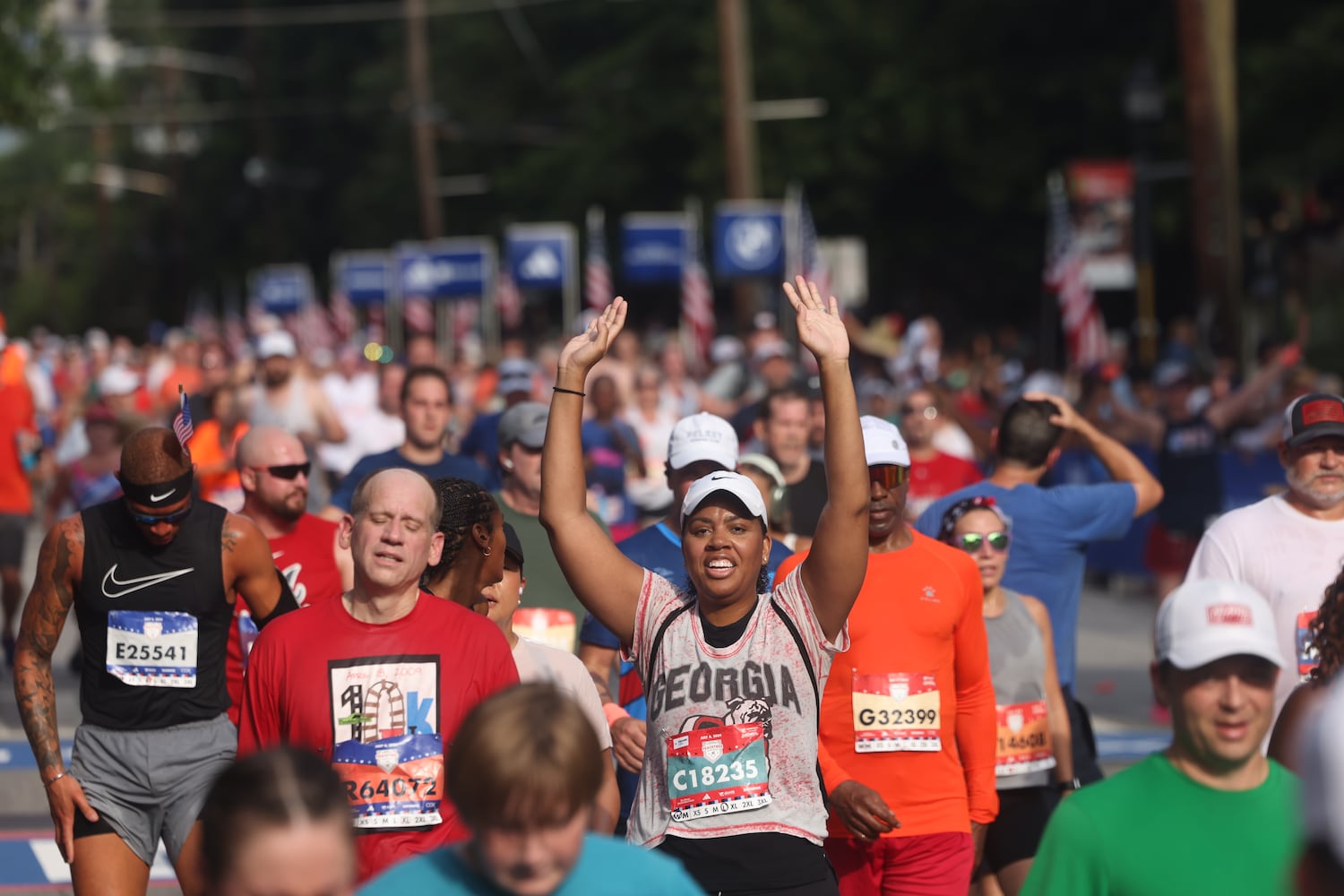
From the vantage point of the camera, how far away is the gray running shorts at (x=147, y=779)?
5.94 metres

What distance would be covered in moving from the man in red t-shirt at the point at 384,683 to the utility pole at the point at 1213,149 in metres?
17.0

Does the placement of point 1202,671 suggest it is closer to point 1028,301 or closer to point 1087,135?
point 1087,135

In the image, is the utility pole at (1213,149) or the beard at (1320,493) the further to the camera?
the utility pole at (1213,149)

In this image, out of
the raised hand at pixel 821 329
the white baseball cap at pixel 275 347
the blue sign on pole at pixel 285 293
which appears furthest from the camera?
the blue sign on pole at pixel 285 293

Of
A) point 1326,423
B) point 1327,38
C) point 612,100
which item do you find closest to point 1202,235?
point 1327,38

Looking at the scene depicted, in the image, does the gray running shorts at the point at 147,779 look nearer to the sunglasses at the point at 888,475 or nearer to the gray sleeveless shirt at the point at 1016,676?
the sunglasses at the point at 888,475

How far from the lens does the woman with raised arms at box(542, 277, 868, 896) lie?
482 centimetres

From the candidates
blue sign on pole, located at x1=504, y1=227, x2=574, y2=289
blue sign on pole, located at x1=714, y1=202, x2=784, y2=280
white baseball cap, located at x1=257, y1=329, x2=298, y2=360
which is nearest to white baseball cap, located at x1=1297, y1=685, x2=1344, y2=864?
white baseball cap, located at x1=257, y1=329, x2=298, y2=360

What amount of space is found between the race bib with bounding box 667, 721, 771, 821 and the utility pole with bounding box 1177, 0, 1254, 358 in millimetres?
16882

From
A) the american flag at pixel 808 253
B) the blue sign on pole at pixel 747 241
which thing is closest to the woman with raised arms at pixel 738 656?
the blue sign on pole at pixel 747 241

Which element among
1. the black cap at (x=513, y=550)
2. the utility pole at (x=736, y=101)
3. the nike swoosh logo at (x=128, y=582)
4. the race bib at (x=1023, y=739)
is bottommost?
the race bib at (x=1023, y=739)

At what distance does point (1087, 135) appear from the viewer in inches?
1356

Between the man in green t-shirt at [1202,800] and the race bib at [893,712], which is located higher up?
the man in green t-shirt at [1202,800]

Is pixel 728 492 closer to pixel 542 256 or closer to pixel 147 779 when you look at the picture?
pixel 147 779
